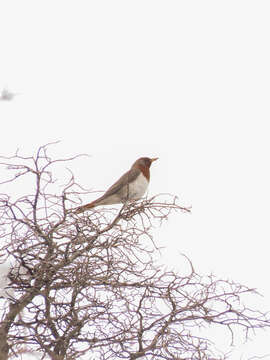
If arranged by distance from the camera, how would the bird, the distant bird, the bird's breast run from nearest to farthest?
the distant bird, the bird, the bird's breast

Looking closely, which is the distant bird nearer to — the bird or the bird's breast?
the bird

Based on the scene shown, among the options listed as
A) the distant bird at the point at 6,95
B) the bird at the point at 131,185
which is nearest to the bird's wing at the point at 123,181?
the bird at the point at 131,185

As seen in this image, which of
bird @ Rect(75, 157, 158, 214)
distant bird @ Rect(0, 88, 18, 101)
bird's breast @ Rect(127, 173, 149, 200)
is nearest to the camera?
distant bird @ Rect(0, 88, 18, 101)

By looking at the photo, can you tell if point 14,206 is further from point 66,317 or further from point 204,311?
point 204,311

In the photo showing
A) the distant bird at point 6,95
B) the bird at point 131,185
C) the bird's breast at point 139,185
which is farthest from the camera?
the bird's breast at point 139,185

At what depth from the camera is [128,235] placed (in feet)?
9.39

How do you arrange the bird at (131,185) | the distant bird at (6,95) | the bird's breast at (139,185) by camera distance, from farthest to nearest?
the bird's breast at (139,185)
the bird at (131,185)
the distant bird at (6,95)

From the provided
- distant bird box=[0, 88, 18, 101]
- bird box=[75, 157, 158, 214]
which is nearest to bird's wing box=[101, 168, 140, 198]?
bird box=[75, 157, 158, 214]

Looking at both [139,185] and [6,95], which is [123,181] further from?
[6,95]

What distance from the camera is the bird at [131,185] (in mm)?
4430

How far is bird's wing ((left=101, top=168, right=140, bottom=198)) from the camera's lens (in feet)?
14.6

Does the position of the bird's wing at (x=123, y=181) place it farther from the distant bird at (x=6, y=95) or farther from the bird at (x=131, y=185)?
the distant bird at (x=6, y=95)

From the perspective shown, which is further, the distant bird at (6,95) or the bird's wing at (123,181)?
the bird's wing at (123,181)

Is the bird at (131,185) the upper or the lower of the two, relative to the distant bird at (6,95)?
upper
